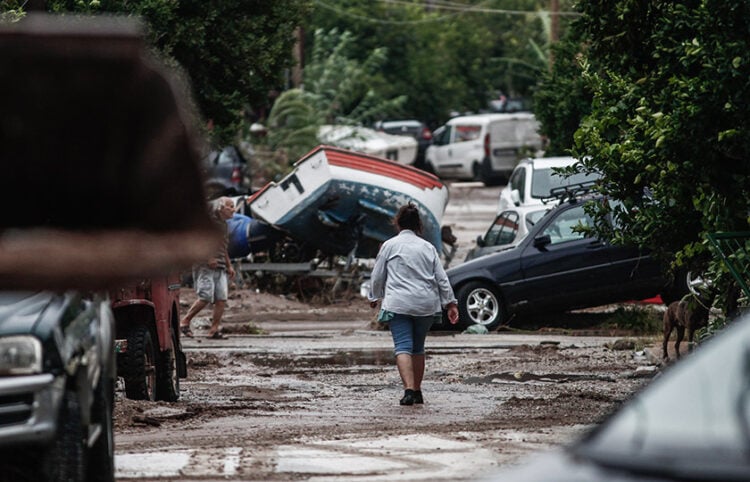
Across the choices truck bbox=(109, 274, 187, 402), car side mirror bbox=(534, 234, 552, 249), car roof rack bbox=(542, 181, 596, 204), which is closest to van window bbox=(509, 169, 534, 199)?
car roof rack bbox=(542, 181, 596, 204)

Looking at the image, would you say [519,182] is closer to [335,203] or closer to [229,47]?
[335,203]

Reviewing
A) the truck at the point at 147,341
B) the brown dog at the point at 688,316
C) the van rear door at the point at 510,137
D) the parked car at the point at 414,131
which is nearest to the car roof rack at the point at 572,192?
the brown dog at the point at 688,316

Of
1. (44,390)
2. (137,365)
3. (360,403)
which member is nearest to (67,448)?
(44,390)

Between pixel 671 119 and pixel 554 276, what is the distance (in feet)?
26.4

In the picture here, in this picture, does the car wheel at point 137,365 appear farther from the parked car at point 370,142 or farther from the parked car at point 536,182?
the parked car at point 370,142

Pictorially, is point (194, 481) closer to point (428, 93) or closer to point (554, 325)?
point (554, 325)

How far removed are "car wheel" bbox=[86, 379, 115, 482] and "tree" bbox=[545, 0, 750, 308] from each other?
17.0 ft

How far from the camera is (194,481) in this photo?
8445 millimetres

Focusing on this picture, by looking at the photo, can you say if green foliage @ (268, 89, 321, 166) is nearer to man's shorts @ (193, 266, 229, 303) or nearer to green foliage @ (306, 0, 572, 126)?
man's shorts @ (193, 266, 229, 303)

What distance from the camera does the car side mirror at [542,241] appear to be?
19.7m

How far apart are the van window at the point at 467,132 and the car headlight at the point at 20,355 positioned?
3911cm

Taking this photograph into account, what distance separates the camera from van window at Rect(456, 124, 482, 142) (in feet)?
151

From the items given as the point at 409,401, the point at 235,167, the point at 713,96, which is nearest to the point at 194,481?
the point at 409,401

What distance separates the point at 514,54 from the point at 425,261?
47.7 metres
